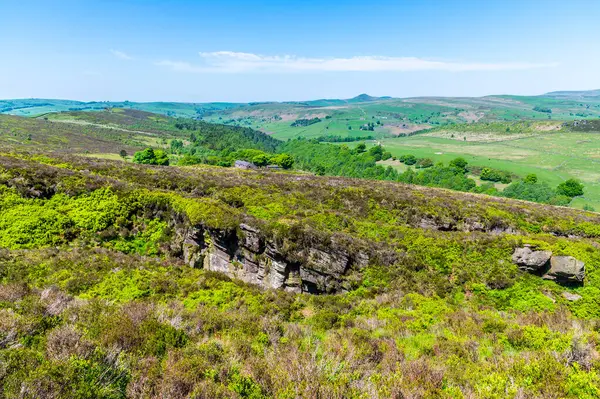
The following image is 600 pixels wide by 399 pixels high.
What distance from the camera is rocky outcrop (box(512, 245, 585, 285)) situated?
1936 centimetres

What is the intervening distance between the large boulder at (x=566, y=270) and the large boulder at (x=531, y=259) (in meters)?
0.47

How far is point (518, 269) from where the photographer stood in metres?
20.4

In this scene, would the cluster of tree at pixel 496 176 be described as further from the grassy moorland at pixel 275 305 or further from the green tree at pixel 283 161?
the grassy moorland at pixel 275 305

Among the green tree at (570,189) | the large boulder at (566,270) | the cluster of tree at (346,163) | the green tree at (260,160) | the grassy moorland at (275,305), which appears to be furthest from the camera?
the cluster of tree at (346,163)

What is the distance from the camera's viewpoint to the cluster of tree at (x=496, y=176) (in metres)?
132

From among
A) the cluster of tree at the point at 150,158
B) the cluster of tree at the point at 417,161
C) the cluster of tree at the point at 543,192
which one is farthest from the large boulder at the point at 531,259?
the cluster of tree at the point at 417,161

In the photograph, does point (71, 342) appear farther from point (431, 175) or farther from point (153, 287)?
point (431, 175)

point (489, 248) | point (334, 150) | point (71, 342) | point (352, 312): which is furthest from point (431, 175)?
point (71, 342)

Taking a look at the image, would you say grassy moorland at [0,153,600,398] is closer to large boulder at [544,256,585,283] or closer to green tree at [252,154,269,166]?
large boulder at [544,256,585,283]

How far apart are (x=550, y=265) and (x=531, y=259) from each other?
1131 millimetres

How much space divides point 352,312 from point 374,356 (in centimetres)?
605

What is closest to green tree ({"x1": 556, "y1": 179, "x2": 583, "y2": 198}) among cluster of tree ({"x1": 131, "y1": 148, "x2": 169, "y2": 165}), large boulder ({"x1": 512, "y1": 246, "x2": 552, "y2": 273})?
large boulder ({"x1": 512, "y1": 246, "x2": 552, "y2": 273})

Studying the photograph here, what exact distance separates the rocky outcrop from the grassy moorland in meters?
0.75

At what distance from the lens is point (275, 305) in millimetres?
15766
